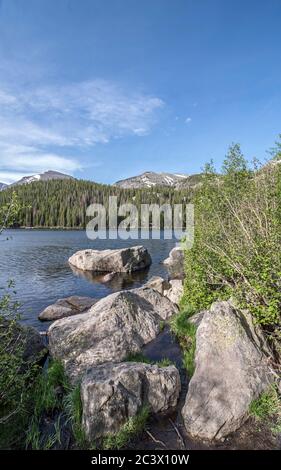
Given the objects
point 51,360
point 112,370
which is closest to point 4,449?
point 112,370

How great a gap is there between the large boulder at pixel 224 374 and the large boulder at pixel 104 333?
14.2 feet

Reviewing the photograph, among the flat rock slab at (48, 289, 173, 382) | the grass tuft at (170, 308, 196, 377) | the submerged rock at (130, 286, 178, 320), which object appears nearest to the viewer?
the grass tuft at (170, 308, 196, 377)

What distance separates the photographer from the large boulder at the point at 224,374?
7.13 metres

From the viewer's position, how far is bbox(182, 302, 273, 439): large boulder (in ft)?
23.4

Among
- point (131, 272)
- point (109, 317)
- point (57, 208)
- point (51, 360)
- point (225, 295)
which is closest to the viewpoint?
point (225, 295)

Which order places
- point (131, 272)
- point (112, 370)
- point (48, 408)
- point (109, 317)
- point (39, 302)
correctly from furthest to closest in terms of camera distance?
point (131, 272) < point (39, 302) < point (109, 317) < point (48, 408) < point (112, 370)

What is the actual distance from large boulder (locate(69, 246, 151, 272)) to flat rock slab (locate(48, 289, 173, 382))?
23217 mm

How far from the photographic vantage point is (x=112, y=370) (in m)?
8.05

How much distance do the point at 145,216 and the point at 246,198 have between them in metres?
153

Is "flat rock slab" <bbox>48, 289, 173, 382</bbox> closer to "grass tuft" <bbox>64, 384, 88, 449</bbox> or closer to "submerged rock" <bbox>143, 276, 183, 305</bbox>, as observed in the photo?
"grass tuft" <bbox>64, 384, 88, 449</bbox>

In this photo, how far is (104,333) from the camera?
1227 centimetres

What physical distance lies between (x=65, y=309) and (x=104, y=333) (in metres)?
8.59

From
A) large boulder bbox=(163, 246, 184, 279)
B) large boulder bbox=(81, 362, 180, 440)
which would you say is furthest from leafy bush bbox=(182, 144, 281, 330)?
large boulder bbox=(163, 246, 184, 279)

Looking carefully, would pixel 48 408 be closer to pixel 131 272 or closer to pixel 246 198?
pixel 246 198
